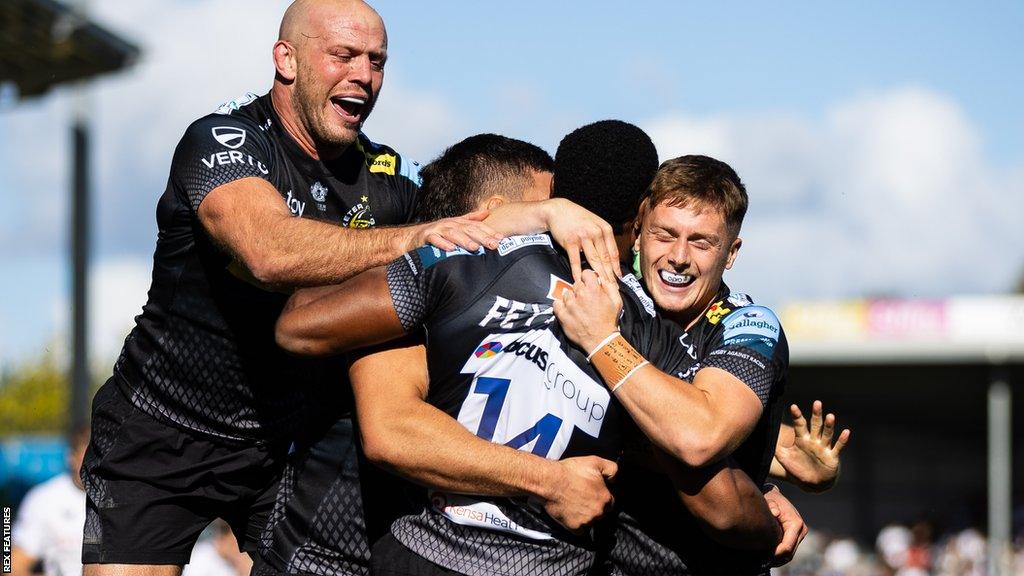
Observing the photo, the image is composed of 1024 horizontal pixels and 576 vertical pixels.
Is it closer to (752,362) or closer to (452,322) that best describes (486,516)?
(452,322)

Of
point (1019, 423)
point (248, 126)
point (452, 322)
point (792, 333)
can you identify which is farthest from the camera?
point (1019, 423)

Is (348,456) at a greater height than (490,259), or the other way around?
(490,259)

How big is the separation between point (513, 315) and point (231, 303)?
1644mm

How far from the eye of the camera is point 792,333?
95.8 feet

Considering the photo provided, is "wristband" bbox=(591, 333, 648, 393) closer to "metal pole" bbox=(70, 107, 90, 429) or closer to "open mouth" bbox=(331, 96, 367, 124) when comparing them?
"open mouth" bbox=(331, 96, 367, 124)

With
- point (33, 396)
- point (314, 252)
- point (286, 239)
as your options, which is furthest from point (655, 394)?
point (33, 396)

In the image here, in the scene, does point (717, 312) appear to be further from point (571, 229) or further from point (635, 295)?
point (571, 229)

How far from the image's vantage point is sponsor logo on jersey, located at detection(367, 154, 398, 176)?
507 centimetres

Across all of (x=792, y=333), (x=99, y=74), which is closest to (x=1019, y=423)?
(x=792, y=333)

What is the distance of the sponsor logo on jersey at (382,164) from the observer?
507 centimetres

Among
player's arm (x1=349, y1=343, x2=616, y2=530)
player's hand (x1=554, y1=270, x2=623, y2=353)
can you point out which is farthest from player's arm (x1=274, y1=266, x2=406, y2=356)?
player's hand (x1=554, y1=270, x2=623, y2=353)

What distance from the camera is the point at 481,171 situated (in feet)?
13.5

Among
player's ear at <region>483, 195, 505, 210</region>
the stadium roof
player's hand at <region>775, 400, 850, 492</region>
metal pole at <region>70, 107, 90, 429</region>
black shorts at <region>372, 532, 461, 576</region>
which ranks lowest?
black shorts at <region>372, 532, 461, 576</region>

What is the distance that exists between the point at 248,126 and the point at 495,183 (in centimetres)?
115
